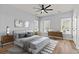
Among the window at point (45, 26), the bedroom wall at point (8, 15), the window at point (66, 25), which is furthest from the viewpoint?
the window at point (45, 26)

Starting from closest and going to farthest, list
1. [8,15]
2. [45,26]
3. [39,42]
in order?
1. [8,15]
2. [39,42]
3. [45,26]

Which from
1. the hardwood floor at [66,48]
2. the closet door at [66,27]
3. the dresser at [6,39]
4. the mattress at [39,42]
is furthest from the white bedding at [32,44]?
the closet door at [66,27]

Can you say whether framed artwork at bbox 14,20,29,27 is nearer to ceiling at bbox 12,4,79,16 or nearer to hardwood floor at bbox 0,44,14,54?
ceiling at bbox 12,4,79,16

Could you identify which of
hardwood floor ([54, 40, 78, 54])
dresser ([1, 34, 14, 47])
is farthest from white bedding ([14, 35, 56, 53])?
hardwood floor ([54, 40, 78, 54])

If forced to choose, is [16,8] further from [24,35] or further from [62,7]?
[62,7]

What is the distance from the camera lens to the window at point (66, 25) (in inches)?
70.4

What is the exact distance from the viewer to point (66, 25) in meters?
1.83

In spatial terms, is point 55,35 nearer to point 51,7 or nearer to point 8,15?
point 51,7

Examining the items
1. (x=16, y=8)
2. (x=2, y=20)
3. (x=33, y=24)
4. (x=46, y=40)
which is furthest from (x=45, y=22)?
(x=2, y=20)

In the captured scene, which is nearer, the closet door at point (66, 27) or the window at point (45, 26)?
the closet door at point (66, 27)

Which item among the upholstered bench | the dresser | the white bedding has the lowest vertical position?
the upholstered bench

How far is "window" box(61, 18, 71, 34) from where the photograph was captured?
1789mm

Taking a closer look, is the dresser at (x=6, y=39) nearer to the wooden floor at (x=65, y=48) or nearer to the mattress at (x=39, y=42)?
the wooden floor at (x=65, y=48)

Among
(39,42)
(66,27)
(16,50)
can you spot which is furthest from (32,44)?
A: (66,27)
